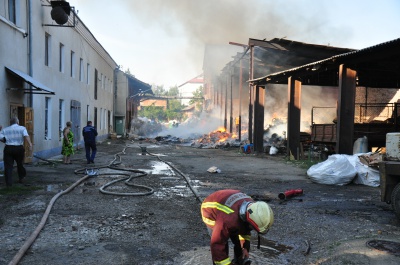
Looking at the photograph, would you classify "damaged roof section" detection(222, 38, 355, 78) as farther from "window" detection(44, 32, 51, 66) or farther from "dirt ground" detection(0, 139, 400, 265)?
"dirt ground" detection(0, 139, 400, 265)

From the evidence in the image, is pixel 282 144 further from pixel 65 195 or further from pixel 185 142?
pixel 65 195

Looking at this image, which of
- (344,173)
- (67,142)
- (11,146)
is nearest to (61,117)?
(67,142)

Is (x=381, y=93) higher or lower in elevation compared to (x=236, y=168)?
higher

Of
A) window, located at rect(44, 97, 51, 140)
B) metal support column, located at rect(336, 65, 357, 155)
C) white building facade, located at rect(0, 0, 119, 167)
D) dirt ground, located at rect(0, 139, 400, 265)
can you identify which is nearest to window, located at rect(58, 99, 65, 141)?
white building facade, located at rect(0, 0, 119, 167)

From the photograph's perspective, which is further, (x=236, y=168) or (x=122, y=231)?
(x=236, y=168)

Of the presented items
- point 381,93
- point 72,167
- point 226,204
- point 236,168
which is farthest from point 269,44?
point 226,204

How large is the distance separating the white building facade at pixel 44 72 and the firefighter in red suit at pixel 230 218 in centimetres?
951

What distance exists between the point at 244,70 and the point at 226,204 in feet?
90.4

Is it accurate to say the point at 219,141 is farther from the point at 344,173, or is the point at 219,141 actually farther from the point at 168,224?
the point at 168,224

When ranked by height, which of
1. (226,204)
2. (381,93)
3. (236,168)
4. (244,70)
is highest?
(244,70)

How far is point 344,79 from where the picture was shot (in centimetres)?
1205

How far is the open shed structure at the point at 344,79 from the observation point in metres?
11.2

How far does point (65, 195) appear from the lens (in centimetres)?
769

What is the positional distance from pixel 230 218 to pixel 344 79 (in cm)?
1031
